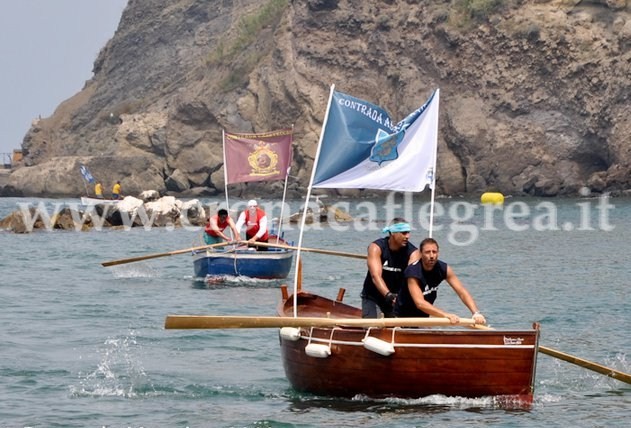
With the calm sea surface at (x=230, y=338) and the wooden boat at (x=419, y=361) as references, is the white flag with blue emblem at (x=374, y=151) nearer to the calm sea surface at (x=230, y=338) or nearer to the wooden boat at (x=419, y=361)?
the wooden boat at (x=419, y=361)

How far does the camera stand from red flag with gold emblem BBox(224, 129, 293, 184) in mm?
32719

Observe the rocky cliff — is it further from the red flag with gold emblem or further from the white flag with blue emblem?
the white flag with blue emblem

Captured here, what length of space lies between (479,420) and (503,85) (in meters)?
77.9

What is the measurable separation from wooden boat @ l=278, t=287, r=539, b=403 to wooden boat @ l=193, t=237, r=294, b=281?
46.8 ft

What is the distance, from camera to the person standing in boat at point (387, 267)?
15.4 meters

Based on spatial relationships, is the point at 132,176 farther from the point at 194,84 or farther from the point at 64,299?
the point at 64,299

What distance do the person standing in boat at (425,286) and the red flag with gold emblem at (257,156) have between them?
58.4ft

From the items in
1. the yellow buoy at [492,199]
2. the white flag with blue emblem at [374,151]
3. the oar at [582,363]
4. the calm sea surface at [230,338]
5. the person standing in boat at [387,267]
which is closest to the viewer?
the calm sea surface at [230,338]

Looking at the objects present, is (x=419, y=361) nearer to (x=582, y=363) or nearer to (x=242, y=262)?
(x=582, y=363)

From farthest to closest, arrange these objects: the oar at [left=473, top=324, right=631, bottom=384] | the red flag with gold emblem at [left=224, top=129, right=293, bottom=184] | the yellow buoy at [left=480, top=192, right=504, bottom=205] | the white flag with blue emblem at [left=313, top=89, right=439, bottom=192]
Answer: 1. the yellow buoy at [left=480, top=192, right=504, bottom=205]
2. the red flag with gold emblem at [left=224, top=129, right=293, bottom=184]
3. the white flag with blue emblem at [left=313, top=89, right=439, bottom=192]
4. the oar at [left=473, top=324, right=631, bottom=384]

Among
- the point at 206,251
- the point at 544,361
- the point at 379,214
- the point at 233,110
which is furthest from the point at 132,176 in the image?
the point at 544,361

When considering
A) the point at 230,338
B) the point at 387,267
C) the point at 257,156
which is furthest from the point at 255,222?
the point at 387,267

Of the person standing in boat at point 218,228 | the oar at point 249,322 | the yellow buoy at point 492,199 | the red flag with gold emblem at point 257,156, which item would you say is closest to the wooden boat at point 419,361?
the oar at point 249,322

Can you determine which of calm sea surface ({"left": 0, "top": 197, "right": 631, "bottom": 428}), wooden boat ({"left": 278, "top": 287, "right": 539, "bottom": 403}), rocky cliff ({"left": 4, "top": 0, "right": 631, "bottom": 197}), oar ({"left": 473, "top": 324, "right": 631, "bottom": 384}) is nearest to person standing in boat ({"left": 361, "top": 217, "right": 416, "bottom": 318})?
wooden boat ({"left": 278, "top": 287, "right": 539, "bottom": 403})
